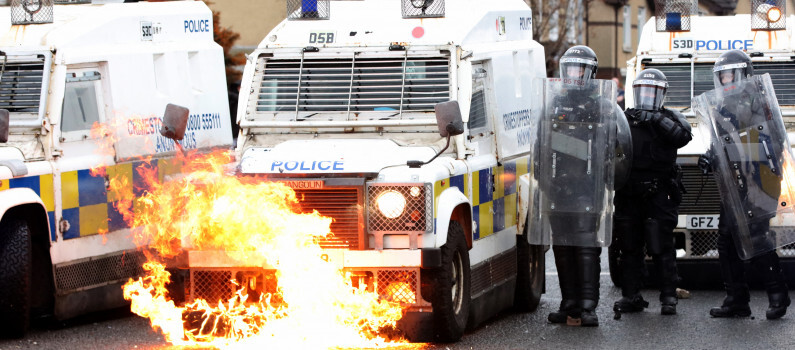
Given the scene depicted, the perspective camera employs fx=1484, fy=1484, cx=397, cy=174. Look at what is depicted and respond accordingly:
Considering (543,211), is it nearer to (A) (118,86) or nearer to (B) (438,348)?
(B) (438,348)

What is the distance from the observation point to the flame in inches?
364

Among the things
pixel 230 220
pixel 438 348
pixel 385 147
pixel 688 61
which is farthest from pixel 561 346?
pixel 688 61

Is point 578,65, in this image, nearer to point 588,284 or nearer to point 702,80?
point 588,284

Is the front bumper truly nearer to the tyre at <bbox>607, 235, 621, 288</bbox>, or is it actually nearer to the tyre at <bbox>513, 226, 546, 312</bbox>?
the tyre at <bbox>513, 226, 546, 312</bbox>

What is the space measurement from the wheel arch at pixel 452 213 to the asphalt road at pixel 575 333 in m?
0.74

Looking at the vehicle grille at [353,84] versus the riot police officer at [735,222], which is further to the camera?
the riot police officer at [735,222]

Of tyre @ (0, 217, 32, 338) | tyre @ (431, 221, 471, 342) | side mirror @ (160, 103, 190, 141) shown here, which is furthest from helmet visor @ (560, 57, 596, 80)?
tyre @ (0, 217, 32, 338)

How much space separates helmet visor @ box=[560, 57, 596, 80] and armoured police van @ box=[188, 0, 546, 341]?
59cm

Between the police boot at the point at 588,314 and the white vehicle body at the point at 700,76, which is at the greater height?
the white vehicle body at the point at 700,76

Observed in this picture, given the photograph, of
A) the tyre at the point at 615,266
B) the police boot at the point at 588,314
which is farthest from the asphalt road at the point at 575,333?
the tyre at the point at 615,266

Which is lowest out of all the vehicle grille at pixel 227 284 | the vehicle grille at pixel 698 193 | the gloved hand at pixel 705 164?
the vehicle grille at pixel 227 284

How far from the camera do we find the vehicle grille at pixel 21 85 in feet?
35.6

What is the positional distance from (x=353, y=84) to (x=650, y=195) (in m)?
2.53

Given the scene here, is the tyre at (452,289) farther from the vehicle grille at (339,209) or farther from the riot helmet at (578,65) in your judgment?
the riot helmet at (578,65)
